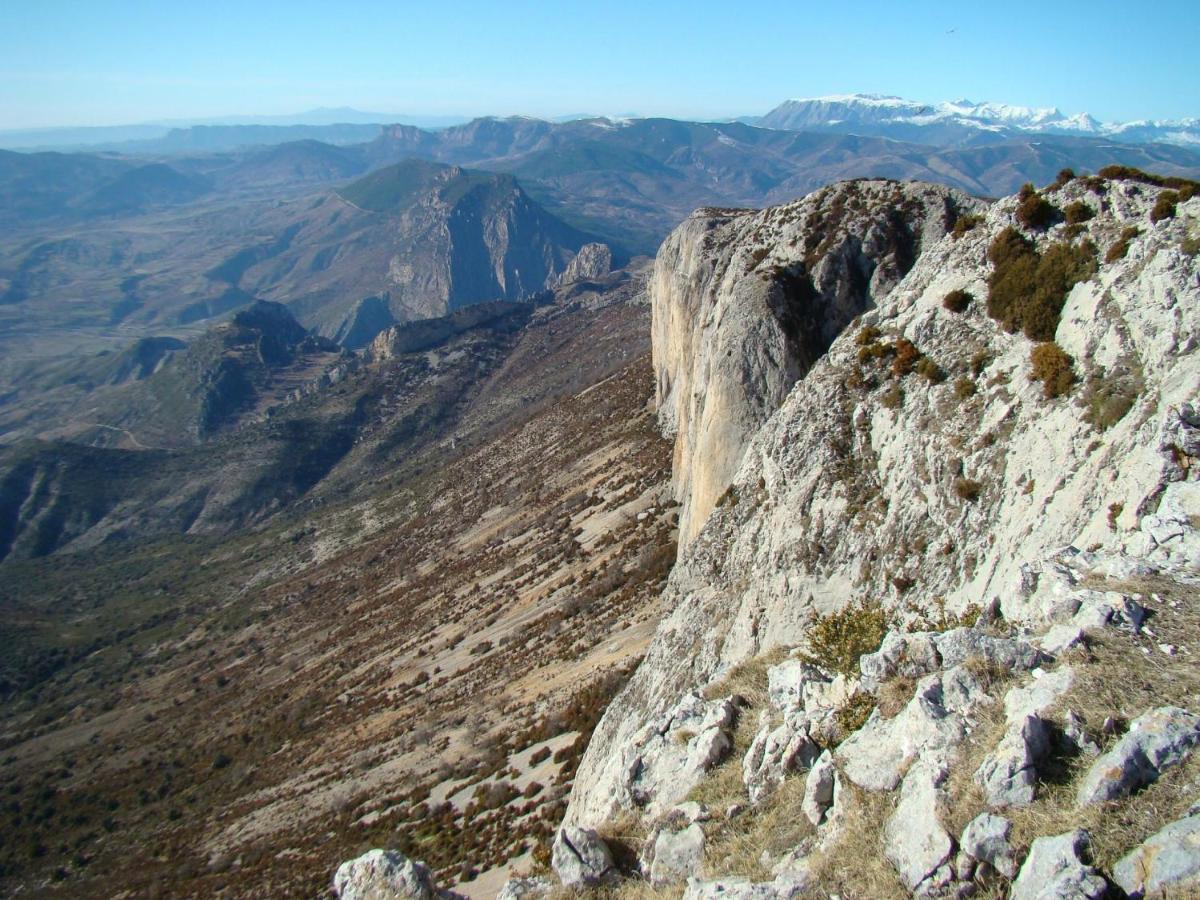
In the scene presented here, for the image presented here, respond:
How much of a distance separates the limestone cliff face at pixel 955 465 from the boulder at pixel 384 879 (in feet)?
15.2

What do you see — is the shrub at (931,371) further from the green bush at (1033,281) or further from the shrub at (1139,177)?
the shrub at (1139,177)

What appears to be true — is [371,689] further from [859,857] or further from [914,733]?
[859,857]

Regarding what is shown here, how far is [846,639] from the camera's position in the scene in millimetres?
15852

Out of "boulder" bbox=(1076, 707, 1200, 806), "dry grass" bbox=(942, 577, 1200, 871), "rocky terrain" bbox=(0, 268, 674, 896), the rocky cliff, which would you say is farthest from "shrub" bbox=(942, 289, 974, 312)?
"rocky terrain" bbox=(0, 268, 674, 896)

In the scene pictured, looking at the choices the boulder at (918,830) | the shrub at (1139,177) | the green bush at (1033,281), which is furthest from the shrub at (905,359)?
the boulder at (918,830)

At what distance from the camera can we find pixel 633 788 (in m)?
15.0

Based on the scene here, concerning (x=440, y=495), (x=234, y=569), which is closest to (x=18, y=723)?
(x=234, y=569)

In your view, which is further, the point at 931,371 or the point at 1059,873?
the point at 931,371

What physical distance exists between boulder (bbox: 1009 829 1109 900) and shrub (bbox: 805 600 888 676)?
254 inches

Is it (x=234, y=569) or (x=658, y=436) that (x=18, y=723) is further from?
(x=658, y=436)

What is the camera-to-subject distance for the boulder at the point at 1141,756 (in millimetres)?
8539

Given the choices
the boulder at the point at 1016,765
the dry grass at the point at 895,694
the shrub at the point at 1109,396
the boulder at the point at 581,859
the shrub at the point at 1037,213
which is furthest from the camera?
the shrub at the point at 1037,213

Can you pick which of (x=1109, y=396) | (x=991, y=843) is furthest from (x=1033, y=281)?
(x=991, y=843)

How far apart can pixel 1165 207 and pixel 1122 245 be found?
134 cm
